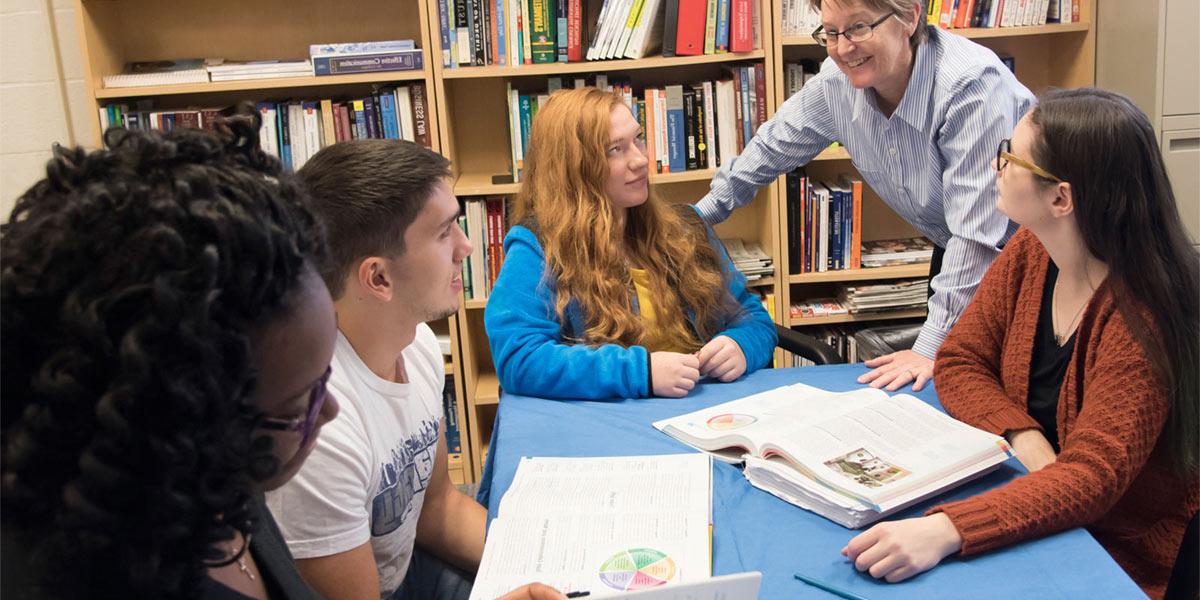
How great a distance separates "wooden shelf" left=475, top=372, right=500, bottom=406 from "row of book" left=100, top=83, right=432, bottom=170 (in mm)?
833

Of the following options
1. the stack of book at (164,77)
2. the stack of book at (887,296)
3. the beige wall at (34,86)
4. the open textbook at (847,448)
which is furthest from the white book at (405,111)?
the open textbook at (847,448)

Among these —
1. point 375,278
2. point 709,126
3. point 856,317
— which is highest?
point 709,126

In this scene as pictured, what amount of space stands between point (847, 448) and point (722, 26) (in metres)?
1.79

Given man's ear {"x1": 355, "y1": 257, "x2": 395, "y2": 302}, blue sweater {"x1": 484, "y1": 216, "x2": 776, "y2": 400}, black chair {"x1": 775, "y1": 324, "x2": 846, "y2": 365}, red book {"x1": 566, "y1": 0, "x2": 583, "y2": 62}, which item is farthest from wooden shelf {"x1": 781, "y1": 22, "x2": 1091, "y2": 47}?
man's ear {"x1": 355, "y1": 257, "x2": 395, "y2": 302}

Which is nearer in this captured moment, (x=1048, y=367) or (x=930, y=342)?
(x=1048, y=367)

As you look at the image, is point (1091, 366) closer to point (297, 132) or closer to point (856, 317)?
point (856, 317)

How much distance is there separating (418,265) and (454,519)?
464 millimetres

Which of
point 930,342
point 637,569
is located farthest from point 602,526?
point 930,342

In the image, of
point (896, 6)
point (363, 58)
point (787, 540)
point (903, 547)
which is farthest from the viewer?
point (363, 58)

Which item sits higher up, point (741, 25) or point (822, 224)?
point (741, 25)

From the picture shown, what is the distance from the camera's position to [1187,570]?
4.44 ft

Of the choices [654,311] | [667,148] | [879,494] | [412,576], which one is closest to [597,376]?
[654,311]

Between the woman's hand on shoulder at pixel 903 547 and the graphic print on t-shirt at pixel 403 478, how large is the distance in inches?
25.8

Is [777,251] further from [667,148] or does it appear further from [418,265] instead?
[418,265]
